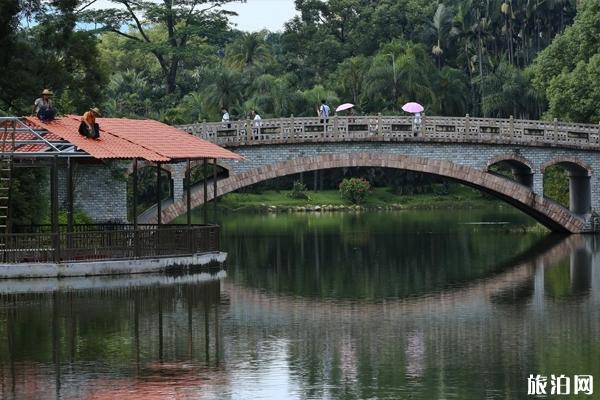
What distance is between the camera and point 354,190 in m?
96.8

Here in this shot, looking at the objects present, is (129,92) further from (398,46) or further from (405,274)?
(405,274)

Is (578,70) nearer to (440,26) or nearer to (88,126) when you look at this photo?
(88,126)

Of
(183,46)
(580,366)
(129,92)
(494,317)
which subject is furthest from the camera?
(129,92)

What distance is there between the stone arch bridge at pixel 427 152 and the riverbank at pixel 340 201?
30631 millimetres

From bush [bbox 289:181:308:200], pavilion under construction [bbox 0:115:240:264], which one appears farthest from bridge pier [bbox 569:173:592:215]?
bush [bbox 289:181:308:200]

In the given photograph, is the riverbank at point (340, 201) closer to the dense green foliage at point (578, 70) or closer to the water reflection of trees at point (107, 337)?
the dense green foliage at point (578, 70)

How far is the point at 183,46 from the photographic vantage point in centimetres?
9575

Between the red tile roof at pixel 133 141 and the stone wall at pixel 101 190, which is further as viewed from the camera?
the stone wall at pixel 101 190

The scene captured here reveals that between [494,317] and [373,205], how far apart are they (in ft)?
207

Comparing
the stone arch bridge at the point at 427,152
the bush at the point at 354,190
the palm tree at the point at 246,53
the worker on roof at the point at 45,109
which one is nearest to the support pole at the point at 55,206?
the worker on roof at the point at 45,109

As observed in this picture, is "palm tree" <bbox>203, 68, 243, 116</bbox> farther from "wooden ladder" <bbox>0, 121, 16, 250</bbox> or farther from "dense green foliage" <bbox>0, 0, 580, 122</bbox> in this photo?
"wooden ladder" <bbox>0, 121, 16, 250</bbox>

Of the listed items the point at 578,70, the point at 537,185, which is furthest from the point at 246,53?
the point at 537,185

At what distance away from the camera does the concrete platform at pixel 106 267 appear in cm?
4081

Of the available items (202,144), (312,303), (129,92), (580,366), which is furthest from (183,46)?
(580,366)
